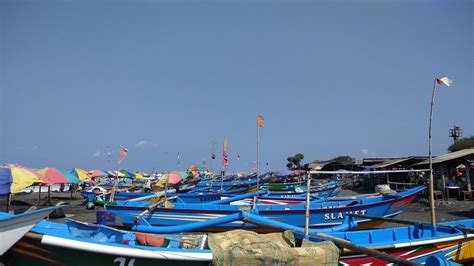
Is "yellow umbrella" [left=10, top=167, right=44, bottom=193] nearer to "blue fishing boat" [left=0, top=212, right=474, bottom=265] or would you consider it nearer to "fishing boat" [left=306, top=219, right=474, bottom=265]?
"blue fishing boat" [left=0, top=212, right=474, bottom=265]

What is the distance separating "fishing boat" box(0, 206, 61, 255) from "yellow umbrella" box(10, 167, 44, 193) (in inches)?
544

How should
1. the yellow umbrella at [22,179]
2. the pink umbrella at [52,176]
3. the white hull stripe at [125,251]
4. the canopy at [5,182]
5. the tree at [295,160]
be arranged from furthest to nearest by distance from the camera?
1. the tree at [295,160]
2. the pink umbrella at [52,176]
3. the yellow umbrella at [22,179]
4. the canopy at [5,182]
5. the white hull stripe at [125,251]

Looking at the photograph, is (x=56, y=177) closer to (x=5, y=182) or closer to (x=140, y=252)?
(x=5, y=182)

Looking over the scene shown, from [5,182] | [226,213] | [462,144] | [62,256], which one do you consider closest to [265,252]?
[62,256]

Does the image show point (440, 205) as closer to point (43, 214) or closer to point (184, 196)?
point (184, 196)

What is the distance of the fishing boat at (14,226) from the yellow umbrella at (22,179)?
13824mm

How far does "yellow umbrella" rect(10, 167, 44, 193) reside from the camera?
54.6 ft

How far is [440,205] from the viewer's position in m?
19.3

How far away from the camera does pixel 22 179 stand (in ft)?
56.9

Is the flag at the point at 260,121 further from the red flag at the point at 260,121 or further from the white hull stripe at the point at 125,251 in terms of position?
the white hull stripe at the point at 125,251

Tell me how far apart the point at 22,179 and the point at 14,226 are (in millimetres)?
15006

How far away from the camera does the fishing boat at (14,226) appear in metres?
4.63

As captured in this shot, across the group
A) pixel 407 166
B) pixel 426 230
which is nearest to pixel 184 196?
pixel 426 230

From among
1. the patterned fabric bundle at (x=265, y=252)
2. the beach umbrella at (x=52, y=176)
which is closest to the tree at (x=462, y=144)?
the beach umbrella at (x=52, y=176)
